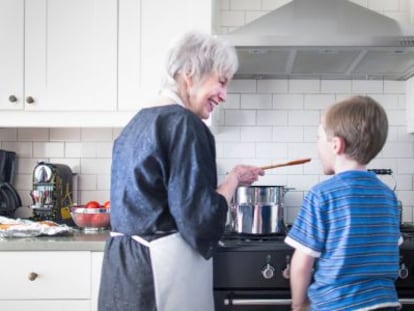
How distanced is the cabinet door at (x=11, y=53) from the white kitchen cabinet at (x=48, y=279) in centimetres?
70

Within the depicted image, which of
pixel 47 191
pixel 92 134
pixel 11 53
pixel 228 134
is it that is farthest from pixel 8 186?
pixel 228 134

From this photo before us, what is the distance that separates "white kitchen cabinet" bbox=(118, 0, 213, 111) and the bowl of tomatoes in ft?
1.44

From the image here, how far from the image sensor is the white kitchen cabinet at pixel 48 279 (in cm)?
163

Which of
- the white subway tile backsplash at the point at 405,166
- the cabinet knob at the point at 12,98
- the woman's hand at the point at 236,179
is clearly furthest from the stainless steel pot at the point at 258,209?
the cabinet knob at the point at 12,98

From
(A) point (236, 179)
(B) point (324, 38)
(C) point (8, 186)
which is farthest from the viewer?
(C) point (8, 186)

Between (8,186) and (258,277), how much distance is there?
1205 mm

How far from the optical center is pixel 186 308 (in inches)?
49.2

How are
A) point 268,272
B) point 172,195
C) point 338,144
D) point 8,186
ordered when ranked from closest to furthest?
1. point 172,195
2. point 338,144
3. point 268,272
4. point 8,186

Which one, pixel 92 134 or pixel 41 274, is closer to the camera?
pixel 41 274

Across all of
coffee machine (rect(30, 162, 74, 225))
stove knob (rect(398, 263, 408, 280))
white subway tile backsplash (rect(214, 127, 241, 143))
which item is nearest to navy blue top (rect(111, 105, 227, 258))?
stove knob (rect(398, 263, 408, 280))

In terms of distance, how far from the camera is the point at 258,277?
63.3 inches

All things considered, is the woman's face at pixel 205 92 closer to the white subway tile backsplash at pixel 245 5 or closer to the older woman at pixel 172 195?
the older woman at pixel 172 195

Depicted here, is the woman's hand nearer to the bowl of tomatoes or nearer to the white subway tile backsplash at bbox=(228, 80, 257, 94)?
the bowl of tomatoes

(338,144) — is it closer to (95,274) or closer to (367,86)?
(95,274)
